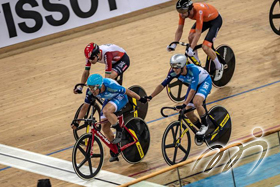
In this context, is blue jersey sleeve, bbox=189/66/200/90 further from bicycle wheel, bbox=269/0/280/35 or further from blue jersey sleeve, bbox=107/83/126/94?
bicycle wheel, bbox=269/0/280/35

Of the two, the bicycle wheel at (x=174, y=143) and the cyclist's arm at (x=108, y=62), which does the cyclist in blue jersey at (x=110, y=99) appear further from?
the cyclist's arm at (x=108, y=62)

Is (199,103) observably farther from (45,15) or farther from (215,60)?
(45,15)

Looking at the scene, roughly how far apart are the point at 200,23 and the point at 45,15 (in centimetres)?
483

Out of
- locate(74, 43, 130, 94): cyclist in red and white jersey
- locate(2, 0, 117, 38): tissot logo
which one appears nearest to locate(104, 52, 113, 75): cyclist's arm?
locate(74, 43, 130, 94): cyclist in red and white jersey

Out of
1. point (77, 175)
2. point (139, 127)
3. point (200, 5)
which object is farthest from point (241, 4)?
point (77, 175)

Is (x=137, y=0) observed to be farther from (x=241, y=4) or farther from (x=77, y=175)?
(x=77, y=175)

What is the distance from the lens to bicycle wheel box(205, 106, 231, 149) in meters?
7.63

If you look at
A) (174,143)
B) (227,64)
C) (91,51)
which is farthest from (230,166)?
(227,64)

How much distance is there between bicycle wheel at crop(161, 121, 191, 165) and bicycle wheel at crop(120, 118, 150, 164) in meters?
0.34

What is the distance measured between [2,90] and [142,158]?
14.1 ft

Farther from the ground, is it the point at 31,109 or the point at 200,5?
the point at 200,5

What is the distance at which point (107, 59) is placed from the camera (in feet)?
27.1

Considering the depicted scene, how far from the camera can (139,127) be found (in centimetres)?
779

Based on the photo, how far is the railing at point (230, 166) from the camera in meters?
5.79
